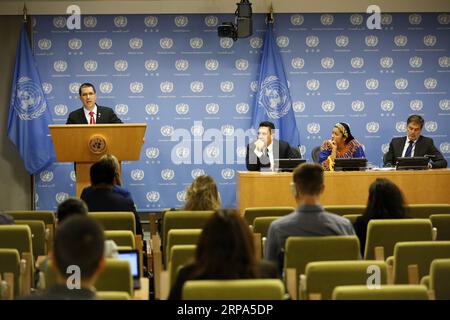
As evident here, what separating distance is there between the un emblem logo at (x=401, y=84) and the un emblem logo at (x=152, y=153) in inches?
148

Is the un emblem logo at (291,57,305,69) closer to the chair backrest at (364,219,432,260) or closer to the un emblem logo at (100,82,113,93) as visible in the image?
the un emblem logo at (100,82,113,93)

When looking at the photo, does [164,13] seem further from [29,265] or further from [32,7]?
[29,265]

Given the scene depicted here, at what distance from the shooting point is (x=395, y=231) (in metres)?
5.82

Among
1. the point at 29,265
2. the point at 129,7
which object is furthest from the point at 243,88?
the point at 29,265

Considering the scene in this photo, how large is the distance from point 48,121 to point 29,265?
694 cm

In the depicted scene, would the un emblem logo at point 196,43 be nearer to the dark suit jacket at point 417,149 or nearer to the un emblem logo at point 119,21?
the un emblem logo at point 119,21

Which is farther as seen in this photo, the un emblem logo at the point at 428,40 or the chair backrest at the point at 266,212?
the un emblem logo at the point at 428,40

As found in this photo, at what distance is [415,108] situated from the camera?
40.9ft

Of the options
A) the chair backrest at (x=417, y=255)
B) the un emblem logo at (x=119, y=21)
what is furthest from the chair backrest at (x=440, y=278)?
the un emblem logo at (x=119, y=21)

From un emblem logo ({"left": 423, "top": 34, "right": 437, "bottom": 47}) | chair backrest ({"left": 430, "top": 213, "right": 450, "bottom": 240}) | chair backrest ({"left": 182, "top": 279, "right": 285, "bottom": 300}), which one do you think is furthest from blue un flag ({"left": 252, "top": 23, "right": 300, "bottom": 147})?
chair backrest ({"left": 182, "top": 279, "right": 285, "bottom": 300})

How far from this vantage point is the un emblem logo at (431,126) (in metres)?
12.5

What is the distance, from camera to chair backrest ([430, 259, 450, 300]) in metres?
4.49

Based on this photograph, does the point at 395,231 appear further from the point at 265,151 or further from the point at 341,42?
the point at 341,42

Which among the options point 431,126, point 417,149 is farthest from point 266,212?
point 431,126
